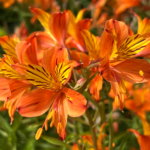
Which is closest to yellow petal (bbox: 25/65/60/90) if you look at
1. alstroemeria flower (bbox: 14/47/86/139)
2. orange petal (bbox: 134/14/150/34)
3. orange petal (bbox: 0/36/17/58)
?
alstroemeria flower (bbox: 14/47/86/139)

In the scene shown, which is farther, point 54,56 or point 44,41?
point 44,41

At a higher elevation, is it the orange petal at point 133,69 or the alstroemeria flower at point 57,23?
the alstroemeria flower at point 57,23

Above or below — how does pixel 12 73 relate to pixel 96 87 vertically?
above

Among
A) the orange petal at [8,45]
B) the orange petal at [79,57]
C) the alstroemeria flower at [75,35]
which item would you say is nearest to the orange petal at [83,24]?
the alstroemeria flower at [75,35]

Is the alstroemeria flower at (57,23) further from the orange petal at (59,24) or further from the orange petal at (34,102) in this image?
the orange petal at (34,102)

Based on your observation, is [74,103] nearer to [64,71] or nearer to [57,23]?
[64,71]

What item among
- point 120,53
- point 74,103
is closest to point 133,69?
point 120,53
